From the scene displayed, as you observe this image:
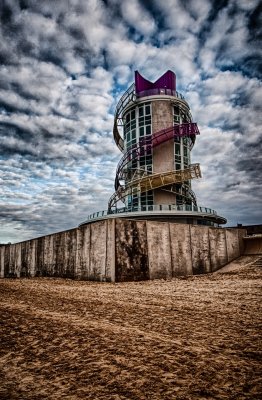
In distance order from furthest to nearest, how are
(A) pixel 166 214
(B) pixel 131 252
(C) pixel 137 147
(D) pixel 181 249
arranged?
1. (C) pixel 137 147
2. (A) pixel 166 214
3. (D) pixel 181 249
4. (B) pixel 131 252

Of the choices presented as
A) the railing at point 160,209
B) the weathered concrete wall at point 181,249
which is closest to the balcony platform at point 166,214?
the railing at point 160,209

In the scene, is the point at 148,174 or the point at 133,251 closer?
the point at 133,251

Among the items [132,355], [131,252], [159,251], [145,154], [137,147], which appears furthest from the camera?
[137,147]

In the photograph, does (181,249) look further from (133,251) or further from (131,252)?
(131,252)

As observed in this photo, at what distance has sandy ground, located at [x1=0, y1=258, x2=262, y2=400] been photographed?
2.20 meters

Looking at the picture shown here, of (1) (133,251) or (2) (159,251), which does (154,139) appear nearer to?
(2) (159,251)

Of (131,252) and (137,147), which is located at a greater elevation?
(137,147)

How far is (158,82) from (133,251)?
33.4 m

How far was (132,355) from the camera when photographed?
9.67ft

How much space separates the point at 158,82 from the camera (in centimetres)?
4056

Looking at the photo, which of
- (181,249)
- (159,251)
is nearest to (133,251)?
(159,251)

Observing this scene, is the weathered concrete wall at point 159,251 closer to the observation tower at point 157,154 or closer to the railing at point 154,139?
the observation tower at point 157,154

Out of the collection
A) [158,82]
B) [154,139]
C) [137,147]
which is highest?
[158,82]

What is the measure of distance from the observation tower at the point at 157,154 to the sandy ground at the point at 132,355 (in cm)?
2841
